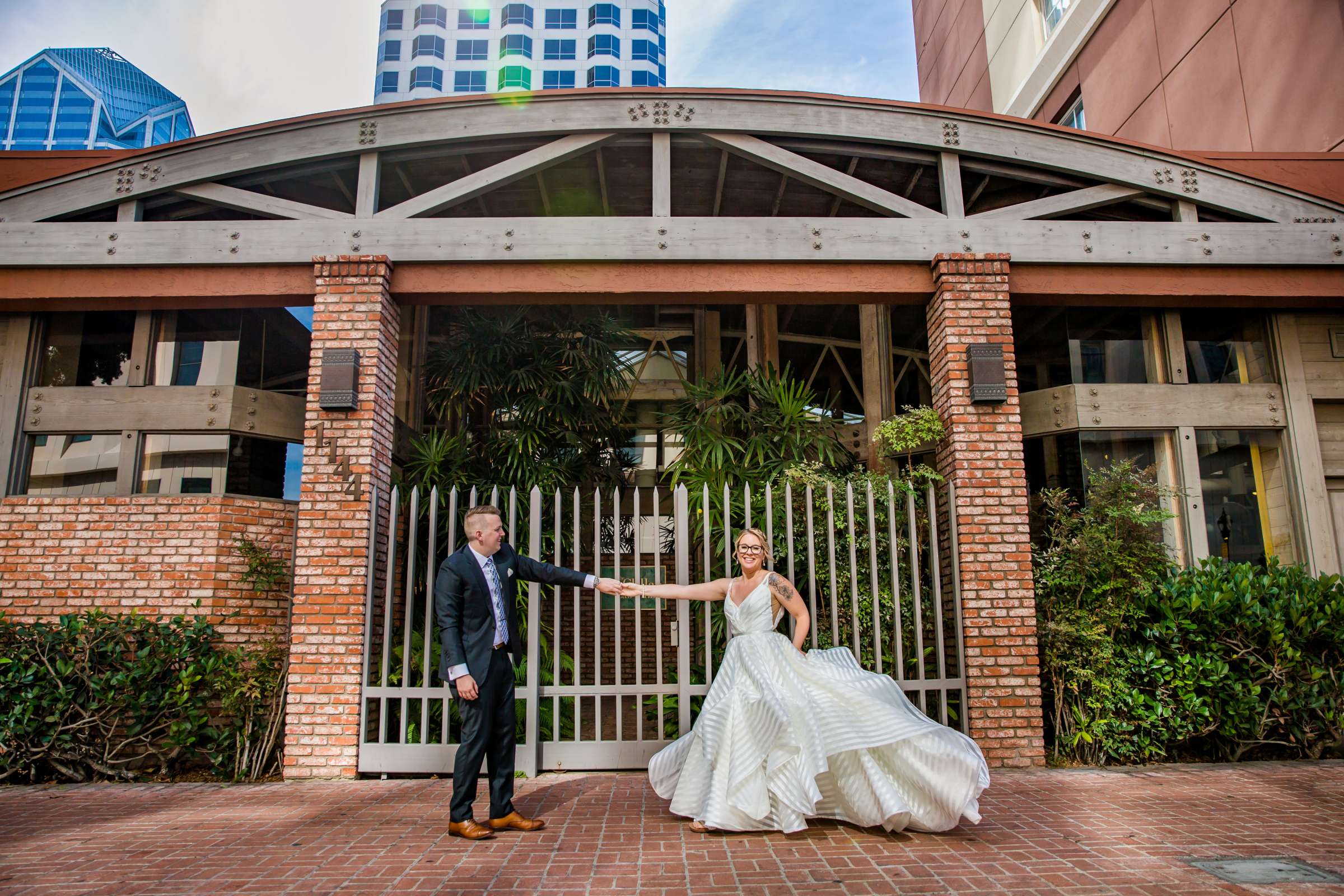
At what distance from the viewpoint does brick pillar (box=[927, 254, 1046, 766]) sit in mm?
5672

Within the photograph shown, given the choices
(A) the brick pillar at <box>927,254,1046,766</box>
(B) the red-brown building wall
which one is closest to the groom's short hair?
(A) the brick pillar at <box>927,254,1046,766</box>

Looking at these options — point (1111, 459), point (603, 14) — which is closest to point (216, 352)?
point (1111, 459)

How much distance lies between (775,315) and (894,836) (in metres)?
7.48

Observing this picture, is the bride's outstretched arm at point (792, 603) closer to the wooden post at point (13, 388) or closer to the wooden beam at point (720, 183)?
the wooden beam at point (720, 183)

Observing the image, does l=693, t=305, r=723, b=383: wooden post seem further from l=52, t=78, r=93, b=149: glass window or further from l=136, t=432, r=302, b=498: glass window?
l=52, t=78, r=93, b=149: glass window

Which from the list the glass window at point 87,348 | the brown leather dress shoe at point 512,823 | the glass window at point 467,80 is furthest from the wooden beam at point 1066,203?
the glass window at point 467,80

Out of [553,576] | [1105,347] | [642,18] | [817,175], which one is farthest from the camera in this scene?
[642,18]

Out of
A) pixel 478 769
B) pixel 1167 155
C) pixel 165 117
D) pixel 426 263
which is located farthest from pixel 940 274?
pixel 165 117

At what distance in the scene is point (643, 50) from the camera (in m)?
61.1

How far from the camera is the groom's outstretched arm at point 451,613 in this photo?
416 centimetres

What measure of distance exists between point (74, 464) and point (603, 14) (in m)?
60.8

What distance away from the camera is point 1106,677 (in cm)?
581

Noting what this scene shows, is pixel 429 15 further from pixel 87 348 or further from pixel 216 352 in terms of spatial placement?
pixel 216 352

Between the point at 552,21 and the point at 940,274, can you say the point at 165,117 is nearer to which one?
Result: the point at 552,21
